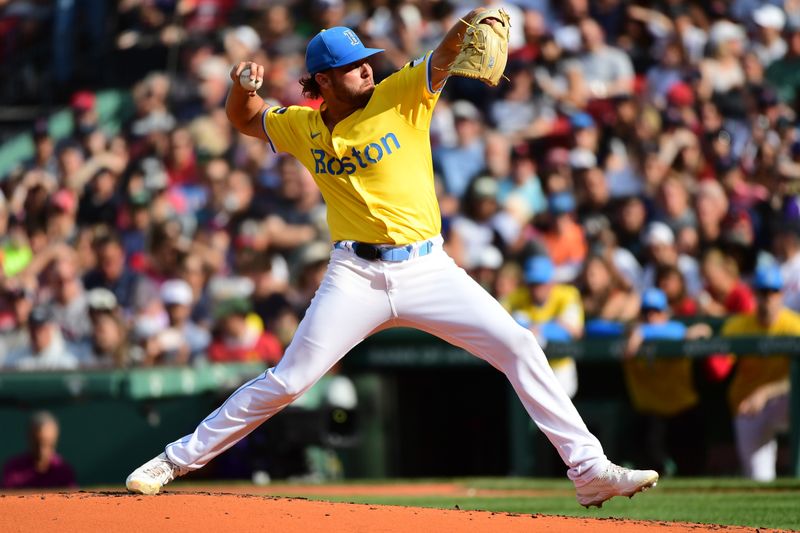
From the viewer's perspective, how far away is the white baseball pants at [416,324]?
17.8 feet

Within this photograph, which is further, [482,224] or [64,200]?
[64,200]

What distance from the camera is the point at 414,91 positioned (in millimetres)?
5418

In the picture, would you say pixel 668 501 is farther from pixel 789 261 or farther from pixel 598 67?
pixel 598 67

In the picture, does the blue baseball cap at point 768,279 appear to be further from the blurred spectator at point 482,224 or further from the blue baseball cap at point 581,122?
the blue baseball cap at point 581,122

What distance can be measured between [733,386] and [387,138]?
174 inches

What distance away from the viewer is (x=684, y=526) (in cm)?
541

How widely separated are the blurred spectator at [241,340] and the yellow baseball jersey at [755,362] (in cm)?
329

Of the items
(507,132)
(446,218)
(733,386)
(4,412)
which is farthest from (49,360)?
(733,386)

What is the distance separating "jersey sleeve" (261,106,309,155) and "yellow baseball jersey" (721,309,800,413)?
4.13 meters

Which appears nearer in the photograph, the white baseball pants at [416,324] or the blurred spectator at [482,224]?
the white baseball pants at [416,324]

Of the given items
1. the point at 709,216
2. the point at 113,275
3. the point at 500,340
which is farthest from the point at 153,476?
the point at 113,275

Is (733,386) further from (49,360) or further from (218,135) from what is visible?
(218,135)

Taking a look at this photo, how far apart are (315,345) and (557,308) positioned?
4.17 meters

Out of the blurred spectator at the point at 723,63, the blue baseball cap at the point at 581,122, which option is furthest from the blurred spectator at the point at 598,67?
the blurred spectator at the point at 723,63
